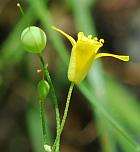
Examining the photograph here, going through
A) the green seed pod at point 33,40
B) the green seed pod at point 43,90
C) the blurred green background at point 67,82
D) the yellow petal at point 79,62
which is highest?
the green seed pod at point 33,40

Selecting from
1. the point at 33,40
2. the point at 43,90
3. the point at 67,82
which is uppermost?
the point at 33,40

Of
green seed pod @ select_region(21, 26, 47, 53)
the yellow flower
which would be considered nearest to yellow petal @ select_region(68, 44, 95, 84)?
the yellow flower

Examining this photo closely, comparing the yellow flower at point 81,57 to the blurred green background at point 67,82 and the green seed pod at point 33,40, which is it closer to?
the green seed pod at point 33,40

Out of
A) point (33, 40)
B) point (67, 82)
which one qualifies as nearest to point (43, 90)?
point (33, 40)

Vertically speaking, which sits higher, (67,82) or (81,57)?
(81,57)

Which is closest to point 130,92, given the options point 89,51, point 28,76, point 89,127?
point 89,127

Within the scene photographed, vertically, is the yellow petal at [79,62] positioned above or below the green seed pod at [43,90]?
above

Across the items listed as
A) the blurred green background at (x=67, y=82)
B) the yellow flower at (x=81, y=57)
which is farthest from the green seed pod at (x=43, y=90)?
the blurred green background at (x=67, y=82)

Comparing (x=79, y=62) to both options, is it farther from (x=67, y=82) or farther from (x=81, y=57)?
(x=67, y=82)

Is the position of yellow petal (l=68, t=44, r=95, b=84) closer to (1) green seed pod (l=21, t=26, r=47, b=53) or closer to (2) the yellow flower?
(2) the yellow flower
